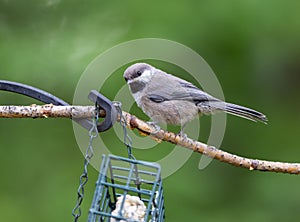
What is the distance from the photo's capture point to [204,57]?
3.55 meters

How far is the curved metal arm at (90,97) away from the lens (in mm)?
2000

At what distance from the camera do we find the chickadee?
300cm

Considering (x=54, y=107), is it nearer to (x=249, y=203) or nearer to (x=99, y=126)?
→ (x=99, y=126)

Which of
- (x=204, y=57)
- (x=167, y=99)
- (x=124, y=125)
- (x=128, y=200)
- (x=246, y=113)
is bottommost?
(x=128, y=200)

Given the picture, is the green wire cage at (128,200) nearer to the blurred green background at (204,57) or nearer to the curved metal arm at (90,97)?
the curved metal arm at (90,97)

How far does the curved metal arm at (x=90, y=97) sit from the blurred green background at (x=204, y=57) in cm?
124

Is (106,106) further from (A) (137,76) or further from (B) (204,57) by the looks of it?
(B) (204,57)

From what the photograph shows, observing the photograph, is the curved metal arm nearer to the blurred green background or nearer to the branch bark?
the branch bark

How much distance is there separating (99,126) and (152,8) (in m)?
1.51

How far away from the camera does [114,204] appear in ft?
7.22

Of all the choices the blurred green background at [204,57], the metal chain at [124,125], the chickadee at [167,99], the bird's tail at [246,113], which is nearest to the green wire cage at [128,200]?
the metal chain at [124,125]

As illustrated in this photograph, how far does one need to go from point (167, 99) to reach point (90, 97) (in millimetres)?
1115

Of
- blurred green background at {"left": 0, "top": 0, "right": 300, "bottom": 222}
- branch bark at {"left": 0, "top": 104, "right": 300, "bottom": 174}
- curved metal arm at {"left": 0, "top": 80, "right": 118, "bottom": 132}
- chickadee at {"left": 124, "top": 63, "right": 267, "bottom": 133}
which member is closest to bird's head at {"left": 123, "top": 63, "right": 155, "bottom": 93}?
chickadee at {"left": 124, "top": 63, "right": 267, "bottom": 133}

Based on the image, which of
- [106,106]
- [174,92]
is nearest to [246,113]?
[174,92]
